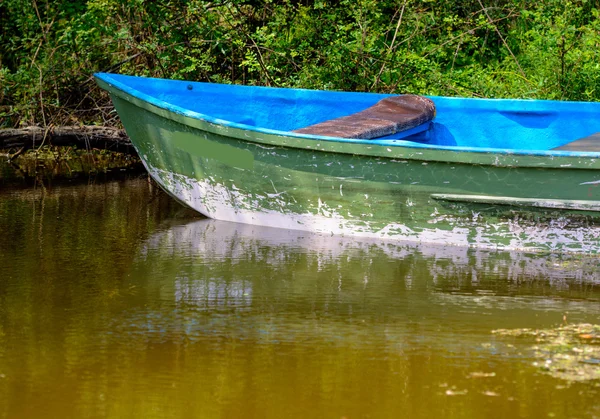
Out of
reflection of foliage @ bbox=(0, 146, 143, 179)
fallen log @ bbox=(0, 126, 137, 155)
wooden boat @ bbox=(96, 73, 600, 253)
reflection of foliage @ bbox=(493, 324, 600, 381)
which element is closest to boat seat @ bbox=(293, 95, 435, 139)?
wooden boat @ bbox=(96, 73, 600, 253)

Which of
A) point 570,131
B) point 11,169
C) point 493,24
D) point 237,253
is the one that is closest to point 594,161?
point 570,131

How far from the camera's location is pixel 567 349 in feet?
15.3

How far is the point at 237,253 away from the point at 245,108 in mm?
2427

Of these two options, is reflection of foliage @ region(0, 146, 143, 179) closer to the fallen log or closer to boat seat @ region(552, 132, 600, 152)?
the fallen log

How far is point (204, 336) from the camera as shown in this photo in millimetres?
4832

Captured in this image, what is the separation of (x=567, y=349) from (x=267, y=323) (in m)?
1.50

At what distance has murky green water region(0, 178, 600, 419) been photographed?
4.07 metres

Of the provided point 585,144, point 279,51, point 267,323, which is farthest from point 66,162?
point 267,323

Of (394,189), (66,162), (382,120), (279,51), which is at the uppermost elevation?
(279,51)

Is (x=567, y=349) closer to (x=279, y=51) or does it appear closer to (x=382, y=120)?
(x=382, y=120)

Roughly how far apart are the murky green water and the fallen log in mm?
2224

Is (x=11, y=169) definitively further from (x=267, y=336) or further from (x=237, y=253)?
(x=267, y=336)

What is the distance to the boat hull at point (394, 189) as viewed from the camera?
21.1 ft

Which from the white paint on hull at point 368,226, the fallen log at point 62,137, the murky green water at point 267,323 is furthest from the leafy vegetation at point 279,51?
the murky green water at point 267,323
